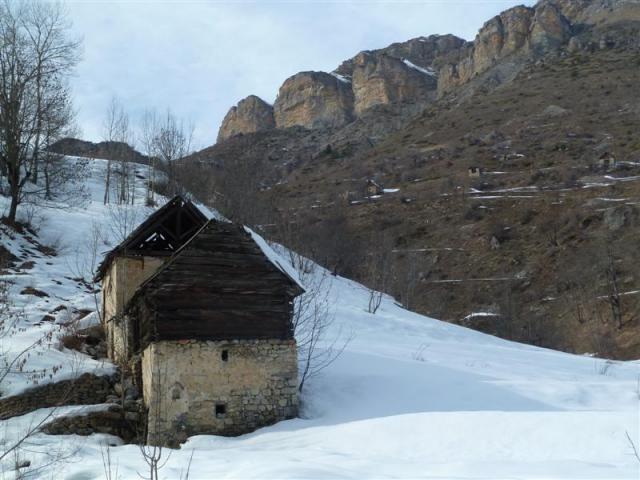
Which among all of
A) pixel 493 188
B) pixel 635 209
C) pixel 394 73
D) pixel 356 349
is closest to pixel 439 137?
pixel 493 188

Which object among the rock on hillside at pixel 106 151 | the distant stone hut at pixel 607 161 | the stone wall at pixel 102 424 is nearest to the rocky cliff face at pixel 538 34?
the distant stone hut at pixel 607 161

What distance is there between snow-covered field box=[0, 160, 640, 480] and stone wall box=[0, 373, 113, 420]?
0.32 meters

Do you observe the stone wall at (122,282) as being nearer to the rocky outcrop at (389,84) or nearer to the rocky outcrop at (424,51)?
the rocky outcrop at (389,84)

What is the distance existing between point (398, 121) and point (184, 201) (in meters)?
96.8

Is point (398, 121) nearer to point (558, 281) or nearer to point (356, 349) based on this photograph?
point (558, 281)

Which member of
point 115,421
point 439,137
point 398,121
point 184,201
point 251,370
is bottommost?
point 115,421

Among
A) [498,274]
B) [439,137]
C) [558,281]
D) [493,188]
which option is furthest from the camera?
[439,137]

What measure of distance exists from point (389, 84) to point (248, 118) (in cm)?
3491

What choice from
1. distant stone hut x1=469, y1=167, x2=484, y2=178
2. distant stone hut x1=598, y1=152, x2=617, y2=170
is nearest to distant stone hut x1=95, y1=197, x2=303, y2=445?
distant stone hut x1=598, y1=152, x2=617, y2=170

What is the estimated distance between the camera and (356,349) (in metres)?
21.5

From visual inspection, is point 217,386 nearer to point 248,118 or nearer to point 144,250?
point 144,250

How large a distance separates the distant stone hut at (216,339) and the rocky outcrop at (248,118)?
435 ft

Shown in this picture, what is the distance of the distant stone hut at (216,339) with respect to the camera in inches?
574

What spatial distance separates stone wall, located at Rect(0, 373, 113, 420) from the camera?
14305 millimetres
